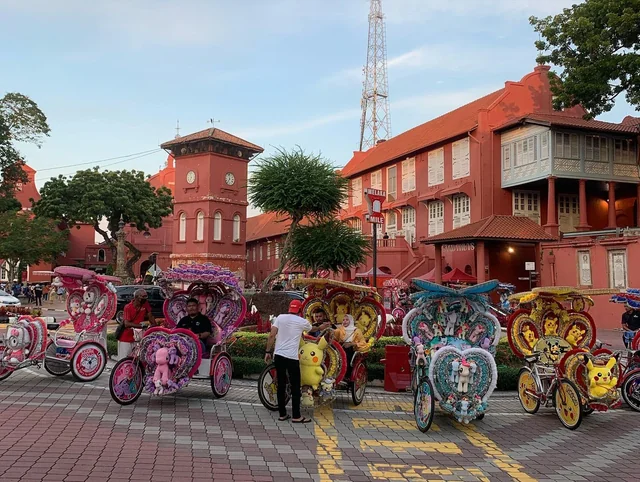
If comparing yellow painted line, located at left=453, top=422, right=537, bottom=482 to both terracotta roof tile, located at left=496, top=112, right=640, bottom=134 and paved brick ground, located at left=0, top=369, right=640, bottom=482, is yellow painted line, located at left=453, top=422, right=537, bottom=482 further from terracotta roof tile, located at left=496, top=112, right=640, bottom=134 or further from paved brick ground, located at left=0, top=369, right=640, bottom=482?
terracotta roof tile, located at left=496, top=112, right=640, bottom=134

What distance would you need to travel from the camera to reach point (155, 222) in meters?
47.4

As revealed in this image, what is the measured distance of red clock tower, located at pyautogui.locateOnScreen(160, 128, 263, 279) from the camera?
39.5m

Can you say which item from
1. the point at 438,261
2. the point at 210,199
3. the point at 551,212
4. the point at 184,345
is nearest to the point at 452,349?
the point at 184,345

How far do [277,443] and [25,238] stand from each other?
3893 cm

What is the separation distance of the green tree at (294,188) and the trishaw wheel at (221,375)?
9701 millimetres

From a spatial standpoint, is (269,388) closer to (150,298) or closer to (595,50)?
(150,298)

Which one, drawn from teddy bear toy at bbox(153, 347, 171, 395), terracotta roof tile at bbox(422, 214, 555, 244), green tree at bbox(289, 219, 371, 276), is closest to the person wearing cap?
teddy bear toy at bbox(153, 347, 171, 395)

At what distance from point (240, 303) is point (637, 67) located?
2025 centimetres

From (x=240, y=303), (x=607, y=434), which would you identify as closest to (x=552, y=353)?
(x=607, y=434)

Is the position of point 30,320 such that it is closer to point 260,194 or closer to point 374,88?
point 260,194

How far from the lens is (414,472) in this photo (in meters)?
5.96

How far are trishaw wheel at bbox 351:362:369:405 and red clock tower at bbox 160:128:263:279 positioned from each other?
30.0 metres

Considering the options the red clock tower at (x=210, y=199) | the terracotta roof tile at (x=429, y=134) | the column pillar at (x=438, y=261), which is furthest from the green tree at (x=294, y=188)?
the red clock tower at (x=210, y=199)

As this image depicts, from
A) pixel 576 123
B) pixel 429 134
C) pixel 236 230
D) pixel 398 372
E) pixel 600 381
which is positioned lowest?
pixel 398 372
